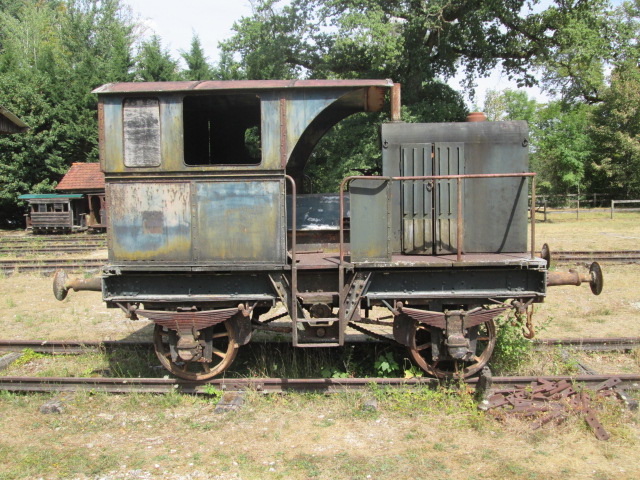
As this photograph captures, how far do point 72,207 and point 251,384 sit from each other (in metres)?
28.0

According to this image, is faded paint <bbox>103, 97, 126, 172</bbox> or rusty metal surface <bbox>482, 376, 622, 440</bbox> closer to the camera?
rusty metal surface <bbox>482, 376, 622, 440</bbox>

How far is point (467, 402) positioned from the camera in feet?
17.3

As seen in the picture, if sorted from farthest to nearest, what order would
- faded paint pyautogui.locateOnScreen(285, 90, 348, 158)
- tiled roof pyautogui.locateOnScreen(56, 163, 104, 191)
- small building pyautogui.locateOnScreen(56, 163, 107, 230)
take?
tiled roof pyautogui.locateOnScreen(56, 163, 104, 191), small building pyautogui.locateOnScreen(56, 163, 107, 230), faded paint pyautogui.locateOnScreen(285, 90, 348, 158)

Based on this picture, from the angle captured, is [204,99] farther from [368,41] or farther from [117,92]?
[368,41]

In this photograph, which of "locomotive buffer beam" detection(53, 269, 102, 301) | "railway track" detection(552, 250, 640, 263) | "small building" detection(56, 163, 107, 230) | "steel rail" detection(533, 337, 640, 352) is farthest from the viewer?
"small building" detection(56, 163, 107, 230)

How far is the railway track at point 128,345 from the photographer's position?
272 inches

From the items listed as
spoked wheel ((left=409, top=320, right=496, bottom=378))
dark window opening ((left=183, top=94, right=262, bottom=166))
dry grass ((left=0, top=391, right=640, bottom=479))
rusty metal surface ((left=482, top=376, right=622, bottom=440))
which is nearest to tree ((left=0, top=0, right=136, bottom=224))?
dark window opening ((left=183, top=94, right=262, bottom=166))

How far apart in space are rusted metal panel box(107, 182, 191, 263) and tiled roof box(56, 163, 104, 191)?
25.6 m

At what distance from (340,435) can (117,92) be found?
4245 millimetres

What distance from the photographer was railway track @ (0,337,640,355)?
6918 mm

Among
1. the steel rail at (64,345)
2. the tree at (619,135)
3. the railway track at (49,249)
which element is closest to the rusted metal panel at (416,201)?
the steel rail at (64,345)

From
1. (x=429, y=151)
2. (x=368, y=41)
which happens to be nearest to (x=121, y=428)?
(x=429, y=151)

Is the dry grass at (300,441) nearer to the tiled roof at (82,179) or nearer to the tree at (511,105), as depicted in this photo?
the tiled roof at (82,179)

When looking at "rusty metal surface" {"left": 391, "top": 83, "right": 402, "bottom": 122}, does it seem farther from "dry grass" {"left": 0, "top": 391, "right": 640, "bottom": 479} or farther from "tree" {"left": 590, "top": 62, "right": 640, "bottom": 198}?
"tree" {"left": 590, "top": 62, "right": 640, "bottom": 198}
